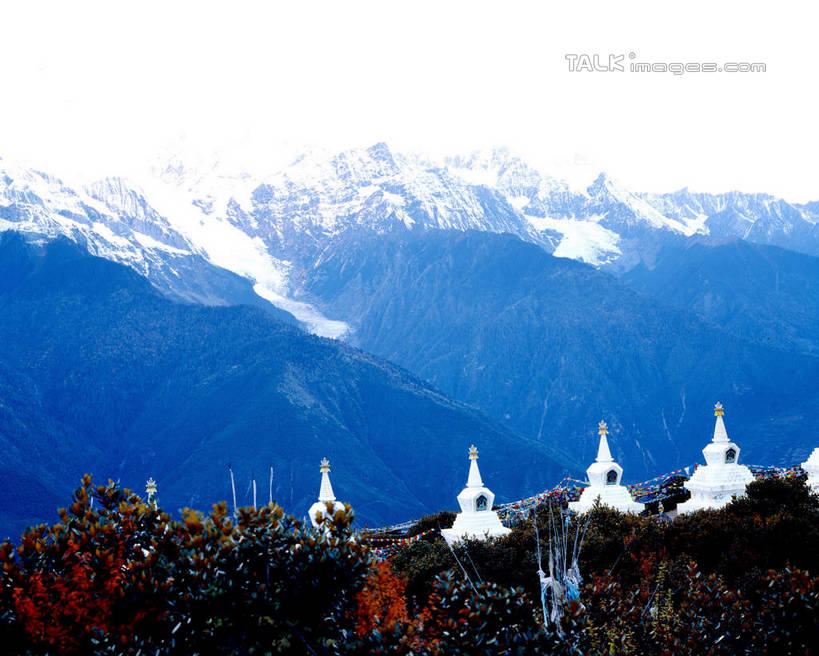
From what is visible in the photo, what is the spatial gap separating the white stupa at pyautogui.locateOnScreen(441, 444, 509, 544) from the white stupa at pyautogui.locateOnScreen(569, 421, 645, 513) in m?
6.32

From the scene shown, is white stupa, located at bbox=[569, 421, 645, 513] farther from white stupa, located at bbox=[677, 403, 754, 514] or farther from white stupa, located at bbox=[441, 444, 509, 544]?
white stupa, located at bbox=[441, 444, 509, 544]

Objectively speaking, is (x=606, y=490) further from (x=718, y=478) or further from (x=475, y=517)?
(x=475, y=517)

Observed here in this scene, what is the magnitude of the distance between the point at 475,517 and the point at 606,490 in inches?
418

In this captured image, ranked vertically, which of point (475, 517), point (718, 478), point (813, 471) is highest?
point (813, 471)

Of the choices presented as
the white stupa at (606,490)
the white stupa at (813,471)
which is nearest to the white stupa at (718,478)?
the white stupa at (813,471)

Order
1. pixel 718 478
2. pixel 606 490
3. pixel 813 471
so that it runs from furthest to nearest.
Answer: pixel 606 490 → pixel 718 478 → pixel 813 471

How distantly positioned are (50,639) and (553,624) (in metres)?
14.5

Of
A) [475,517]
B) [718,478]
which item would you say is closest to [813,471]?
[718,478]

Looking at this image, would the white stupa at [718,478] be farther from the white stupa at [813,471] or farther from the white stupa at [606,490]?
the white stupa at [606,490]

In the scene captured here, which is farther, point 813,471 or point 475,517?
point 475,517

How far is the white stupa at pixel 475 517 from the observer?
7175cm

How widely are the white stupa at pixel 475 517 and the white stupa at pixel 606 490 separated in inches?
249

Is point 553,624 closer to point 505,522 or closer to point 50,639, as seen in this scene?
point 50,639

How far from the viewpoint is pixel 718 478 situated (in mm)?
72125
